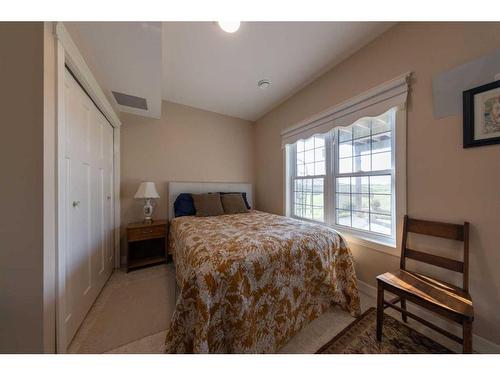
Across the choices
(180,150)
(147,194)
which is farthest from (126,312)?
(180,150)

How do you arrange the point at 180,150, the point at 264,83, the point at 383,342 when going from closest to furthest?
the point at 383,342
the point at 264,83
the point at 180,150

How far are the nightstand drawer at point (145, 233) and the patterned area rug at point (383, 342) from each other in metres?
2.24

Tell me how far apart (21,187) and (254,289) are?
1439 mm

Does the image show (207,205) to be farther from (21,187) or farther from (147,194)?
(21,187)

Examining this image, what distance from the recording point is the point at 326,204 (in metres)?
2.39

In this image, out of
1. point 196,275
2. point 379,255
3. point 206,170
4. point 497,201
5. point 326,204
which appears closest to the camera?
point 196,275

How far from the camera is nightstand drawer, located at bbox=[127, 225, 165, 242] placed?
7.73 feet

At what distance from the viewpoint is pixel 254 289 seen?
46.3 inches

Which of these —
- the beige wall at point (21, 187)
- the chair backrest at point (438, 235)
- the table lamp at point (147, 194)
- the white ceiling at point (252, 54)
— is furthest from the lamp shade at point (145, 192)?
the chair backrest at point (438, 235)
